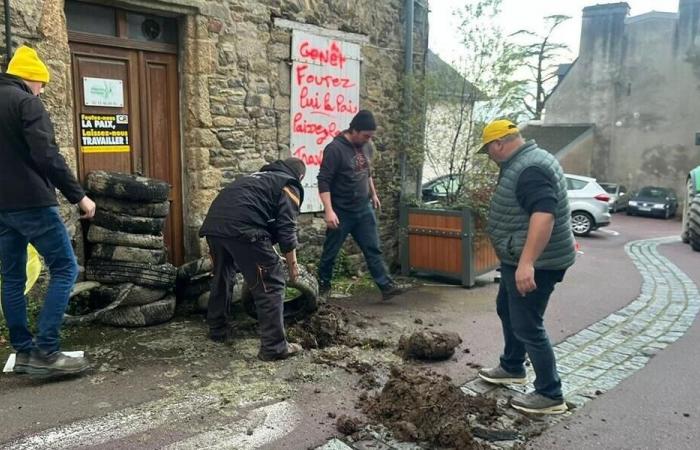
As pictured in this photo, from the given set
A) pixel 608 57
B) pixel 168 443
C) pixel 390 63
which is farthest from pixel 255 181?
pixel 608 57

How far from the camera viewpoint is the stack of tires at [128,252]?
193 inches

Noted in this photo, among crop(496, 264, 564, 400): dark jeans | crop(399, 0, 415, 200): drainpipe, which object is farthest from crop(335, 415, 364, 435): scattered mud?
crop(399, 0, 415, 200): drainpipe

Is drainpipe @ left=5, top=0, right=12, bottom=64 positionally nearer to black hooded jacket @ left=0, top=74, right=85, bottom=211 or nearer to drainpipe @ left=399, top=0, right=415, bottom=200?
black hooded jacket @ left=0, top=74, right=85, bottom=211

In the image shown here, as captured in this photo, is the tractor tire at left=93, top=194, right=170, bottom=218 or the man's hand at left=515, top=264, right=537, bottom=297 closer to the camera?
the man's hand at left=515, top=264, right=537, bottom=297

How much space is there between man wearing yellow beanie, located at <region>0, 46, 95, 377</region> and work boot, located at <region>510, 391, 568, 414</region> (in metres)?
2.83

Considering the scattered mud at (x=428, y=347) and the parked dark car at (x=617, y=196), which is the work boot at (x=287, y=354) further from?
the parked dark car at (x=617, y=196)

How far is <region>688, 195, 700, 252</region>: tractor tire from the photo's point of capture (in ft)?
39.7

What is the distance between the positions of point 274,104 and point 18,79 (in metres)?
3.01

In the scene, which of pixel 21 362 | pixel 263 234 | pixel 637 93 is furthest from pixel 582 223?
pixel 21 362

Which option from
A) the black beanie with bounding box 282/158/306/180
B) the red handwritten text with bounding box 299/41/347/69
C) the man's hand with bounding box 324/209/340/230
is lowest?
the man's hand with bounding box 324/209/340/230

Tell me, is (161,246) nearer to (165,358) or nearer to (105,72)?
(165,358)

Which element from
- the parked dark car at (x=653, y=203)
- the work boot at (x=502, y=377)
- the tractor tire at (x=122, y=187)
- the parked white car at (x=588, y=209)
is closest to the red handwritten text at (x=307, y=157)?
the tractor tire at (x=122, y=187)

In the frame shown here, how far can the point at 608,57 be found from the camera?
27.4 metres

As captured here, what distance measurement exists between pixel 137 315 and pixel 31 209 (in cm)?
154
